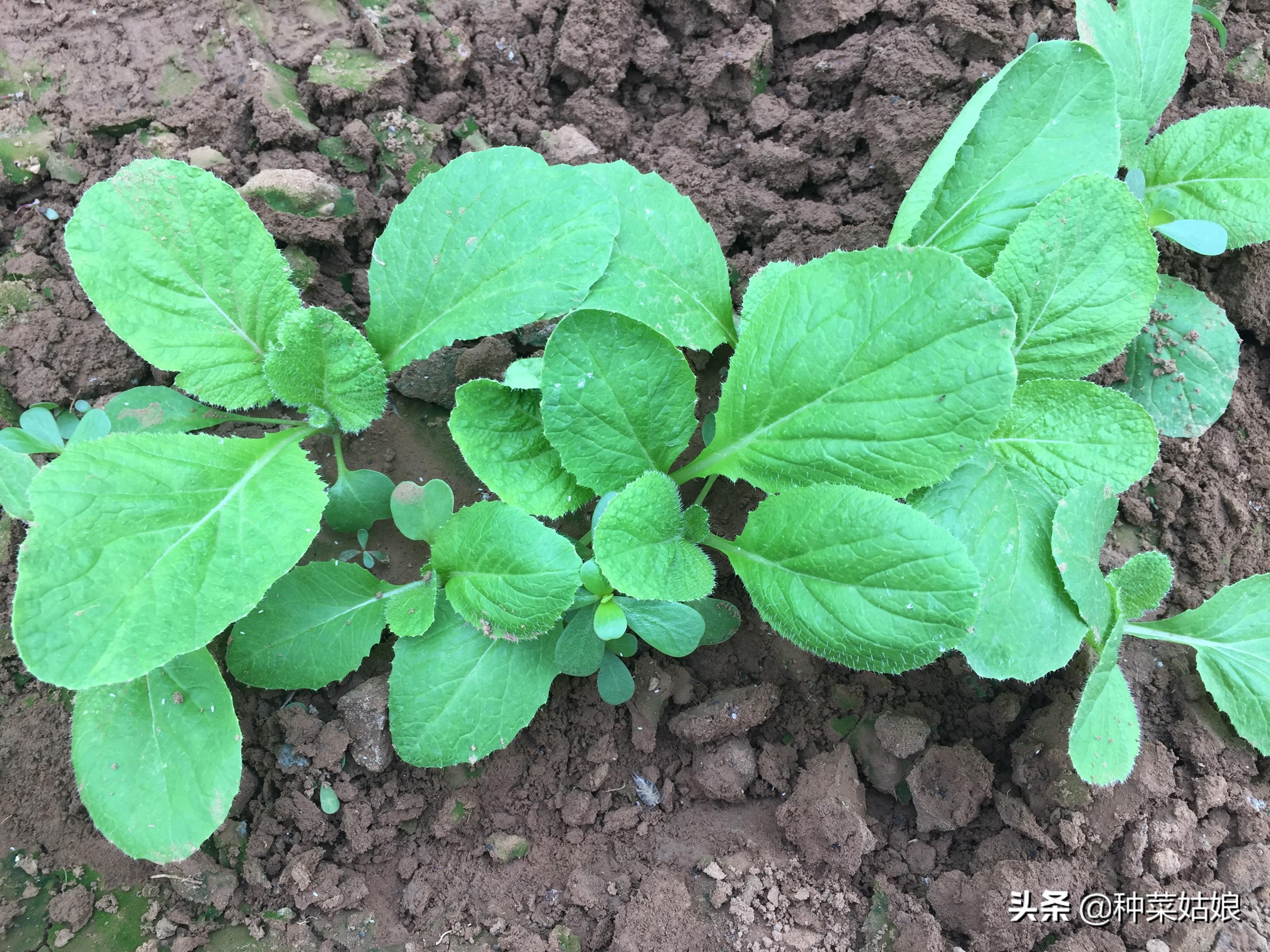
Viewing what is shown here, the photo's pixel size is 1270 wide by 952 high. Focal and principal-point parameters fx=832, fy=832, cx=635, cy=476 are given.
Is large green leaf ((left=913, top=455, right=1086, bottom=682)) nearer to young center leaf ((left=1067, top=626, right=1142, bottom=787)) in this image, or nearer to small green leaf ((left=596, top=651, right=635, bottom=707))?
young center leaf ((left=1067, top=626, right=1142, bottom=787))

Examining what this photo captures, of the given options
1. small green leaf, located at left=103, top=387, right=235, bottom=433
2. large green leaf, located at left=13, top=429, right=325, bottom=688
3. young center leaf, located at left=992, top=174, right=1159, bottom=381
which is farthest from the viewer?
small green leaf, located at left=103, top=387, right=235, bottom=433

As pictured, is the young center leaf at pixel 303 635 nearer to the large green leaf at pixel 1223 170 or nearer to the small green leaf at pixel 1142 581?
the small green leaf at pixel 1142 581

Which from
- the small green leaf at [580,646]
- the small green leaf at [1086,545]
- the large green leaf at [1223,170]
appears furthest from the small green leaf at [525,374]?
the large green leaf at [1223,170]

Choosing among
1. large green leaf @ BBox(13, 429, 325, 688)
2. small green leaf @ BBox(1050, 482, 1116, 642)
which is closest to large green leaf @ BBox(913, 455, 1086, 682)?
small green leaf @ BBox(1050, 482, 1116, 642)

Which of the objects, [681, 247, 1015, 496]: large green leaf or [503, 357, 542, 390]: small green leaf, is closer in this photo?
[681, 247, 1015, 496]: large green leaf

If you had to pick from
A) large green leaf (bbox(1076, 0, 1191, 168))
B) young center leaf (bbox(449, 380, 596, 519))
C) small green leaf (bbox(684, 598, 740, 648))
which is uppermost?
large green leaf (bbox(1076, 0, 1191, 168))

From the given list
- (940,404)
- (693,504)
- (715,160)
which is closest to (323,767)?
(693,504)

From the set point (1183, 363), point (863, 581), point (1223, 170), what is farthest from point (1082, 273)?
point (863, 581)
